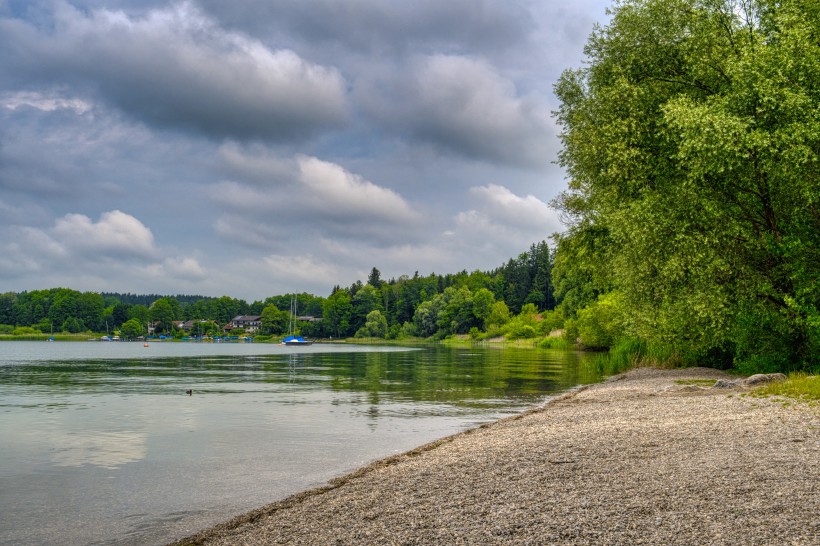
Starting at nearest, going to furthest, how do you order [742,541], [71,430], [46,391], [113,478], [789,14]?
[742,541] < [113,478] < [71,430] < [789,14] < [46,391]

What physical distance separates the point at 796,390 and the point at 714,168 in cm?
946

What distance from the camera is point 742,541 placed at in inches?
324

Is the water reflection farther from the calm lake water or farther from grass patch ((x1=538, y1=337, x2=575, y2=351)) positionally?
grass patch ((x1=538, y1=337, x2=575, y2=351))

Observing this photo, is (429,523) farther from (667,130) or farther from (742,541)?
(667,130)

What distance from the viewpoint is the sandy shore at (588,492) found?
9.16 meters

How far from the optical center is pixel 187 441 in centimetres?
2314

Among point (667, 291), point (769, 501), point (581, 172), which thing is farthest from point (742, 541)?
point (581, 172)

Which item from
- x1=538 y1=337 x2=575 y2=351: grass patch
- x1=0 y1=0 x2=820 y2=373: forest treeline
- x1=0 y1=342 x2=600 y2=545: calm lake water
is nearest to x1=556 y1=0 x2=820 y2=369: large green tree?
x1=0 y1=0 x2=820 y2=373: forest treeline

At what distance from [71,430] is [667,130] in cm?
2919

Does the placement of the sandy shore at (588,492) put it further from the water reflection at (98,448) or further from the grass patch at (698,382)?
the grass patch at (698,382)

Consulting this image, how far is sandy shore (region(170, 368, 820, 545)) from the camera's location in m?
9.16

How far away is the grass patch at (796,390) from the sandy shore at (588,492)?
5.24ft

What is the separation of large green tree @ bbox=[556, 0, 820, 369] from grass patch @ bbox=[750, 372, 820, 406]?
13.5ft

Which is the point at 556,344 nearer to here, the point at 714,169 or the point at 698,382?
the point at 698,382
